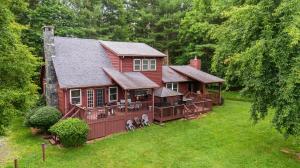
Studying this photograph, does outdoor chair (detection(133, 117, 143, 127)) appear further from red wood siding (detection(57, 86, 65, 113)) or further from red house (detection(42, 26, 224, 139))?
red wood siding (detection(57, 86, 65, 113))

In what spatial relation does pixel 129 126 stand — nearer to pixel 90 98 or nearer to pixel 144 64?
pixel 90 98

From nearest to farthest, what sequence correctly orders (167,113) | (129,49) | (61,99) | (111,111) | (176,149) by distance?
(176,149), (111,111), (61,99), (167,113), (129,49)

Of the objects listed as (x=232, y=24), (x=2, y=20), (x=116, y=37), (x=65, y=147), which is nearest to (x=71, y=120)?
(x=65, y=147)

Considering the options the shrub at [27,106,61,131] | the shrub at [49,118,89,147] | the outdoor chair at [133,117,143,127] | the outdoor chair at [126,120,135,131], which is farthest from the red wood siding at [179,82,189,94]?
the shrub at [49,118,89,147]

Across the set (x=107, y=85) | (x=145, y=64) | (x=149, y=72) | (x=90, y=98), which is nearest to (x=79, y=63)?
(x=107, y=85)

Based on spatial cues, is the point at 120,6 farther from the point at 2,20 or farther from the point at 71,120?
the point at 2,20

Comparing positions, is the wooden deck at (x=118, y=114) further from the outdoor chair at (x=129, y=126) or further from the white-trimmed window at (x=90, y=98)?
the white-trimmed window at (x=90, y=98)
